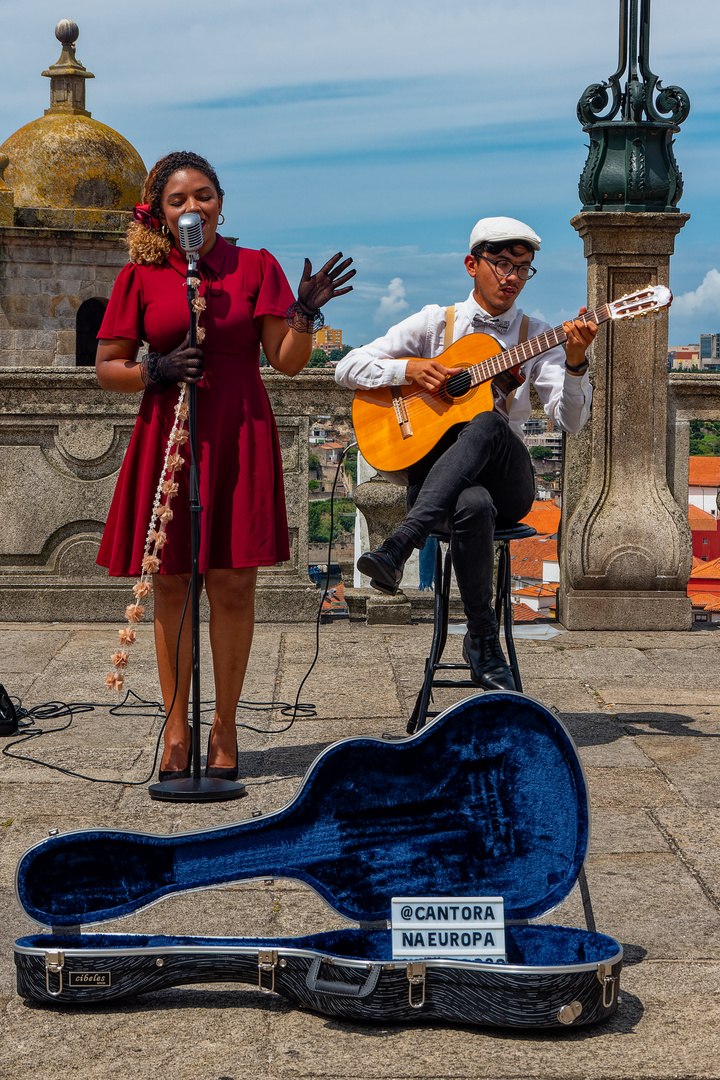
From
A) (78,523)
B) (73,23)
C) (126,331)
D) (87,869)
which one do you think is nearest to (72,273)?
(73,23)

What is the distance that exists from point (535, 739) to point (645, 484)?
14.0 feet

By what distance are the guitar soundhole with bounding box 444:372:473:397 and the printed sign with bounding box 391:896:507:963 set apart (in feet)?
6.94

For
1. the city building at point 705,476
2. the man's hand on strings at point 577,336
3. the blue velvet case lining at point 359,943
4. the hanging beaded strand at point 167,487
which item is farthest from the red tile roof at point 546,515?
the blue velvet case lining at point 359,943

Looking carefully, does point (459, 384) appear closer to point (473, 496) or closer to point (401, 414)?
point (401, 414)

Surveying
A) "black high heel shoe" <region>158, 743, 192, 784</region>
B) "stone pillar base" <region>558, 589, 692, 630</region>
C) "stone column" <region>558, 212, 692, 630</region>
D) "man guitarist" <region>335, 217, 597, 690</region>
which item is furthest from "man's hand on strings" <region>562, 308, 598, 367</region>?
"stone pillar base" <region>558, 589, 692, 630</region>

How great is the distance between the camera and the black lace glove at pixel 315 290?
395 cm

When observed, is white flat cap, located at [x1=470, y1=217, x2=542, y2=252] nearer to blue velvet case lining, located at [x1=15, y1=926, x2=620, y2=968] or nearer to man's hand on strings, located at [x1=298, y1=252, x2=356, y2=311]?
man's hand on strings, located at [x1=298, y1=252, x2=356, y2=311]

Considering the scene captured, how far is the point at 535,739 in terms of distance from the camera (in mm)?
2811

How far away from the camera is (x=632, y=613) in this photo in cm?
682

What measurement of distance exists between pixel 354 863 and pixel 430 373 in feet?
6.71

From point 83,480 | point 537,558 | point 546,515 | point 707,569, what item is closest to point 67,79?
point 537,558

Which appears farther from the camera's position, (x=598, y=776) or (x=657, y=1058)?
(x=598, y=776)

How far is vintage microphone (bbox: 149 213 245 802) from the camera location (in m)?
3.84

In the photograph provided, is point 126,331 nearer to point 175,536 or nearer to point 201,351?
point 201,351
